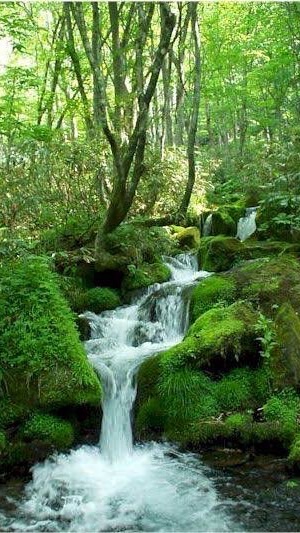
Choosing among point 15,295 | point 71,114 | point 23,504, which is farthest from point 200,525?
point 71,114

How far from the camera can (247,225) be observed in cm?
1380

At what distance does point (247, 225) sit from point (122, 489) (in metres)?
9.59

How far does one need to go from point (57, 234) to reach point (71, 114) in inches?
248

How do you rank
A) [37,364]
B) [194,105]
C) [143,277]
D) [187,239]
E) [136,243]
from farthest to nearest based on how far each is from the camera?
[194,105] < [187,239] < [136,243] < [143,277] < [37,364]

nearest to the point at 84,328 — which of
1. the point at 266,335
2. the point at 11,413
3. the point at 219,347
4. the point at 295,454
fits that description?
the point at 11,413

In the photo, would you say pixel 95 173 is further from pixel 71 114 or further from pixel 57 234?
pixel 71 114

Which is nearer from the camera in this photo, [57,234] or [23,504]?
[23,504]

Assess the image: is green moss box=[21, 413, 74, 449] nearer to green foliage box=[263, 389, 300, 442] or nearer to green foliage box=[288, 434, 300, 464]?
green foliage box=[263, 389, 300, 442]

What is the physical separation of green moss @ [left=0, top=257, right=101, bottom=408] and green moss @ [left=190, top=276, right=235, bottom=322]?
7.79ft

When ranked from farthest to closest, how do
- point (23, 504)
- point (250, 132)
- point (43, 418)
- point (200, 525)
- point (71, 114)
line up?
point (250, 132), point (71, 114), point (43, 418), point (23, 504), point (200, 525)

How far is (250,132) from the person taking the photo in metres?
25.5

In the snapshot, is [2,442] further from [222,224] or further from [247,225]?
[247,225]

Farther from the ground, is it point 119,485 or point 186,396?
point 186,396

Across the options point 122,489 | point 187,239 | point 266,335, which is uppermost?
point 187,239
